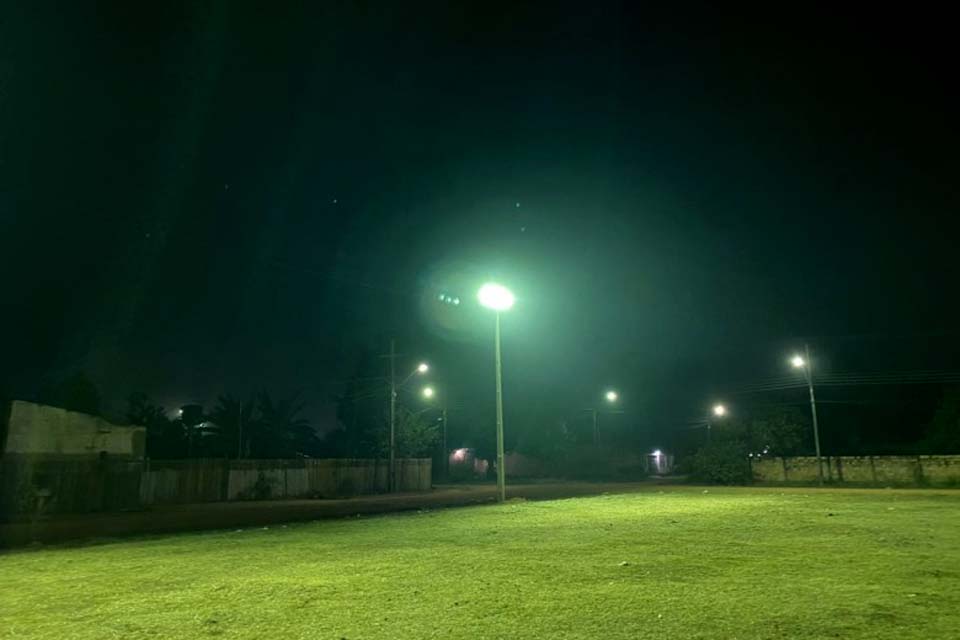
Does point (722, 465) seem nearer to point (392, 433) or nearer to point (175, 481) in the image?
point (392, 433)

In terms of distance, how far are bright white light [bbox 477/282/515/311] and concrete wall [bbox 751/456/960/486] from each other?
28951mm

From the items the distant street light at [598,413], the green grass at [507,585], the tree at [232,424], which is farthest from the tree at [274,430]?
the green grass at [507,585]

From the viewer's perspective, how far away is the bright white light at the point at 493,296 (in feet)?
90.3

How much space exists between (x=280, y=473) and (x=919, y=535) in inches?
1234

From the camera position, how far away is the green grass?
20.7 ft

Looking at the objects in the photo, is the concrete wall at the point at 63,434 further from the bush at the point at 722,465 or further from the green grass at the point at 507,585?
the bush at the point at 722,465

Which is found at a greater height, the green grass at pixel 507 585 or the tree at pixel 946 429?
the tree at pixel 946 429

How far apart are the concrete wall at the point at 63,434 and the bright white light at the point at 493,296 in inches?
586

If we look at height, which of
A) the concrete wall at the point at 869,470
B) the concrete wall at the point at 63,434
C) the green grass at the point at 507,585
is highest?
the concrete wall at the point at 63,434

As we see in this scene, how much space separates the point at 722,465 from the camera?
4803cm

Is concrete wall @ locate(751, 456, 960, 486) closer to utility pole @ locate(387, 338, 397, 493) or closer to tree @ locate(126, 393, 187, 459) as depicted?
utility pole @ locate(387, 338, 397, 493)

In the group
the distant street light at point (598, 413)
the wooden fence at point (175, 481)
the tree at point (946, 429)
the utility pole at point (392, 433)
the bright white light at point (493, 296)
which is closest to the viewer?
the wooden fence at point (175, 481)

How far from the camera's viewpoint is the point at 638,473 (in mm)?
69312

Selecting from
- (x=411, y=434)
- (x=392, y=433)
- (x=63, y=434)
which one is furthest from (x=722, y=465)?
(x=63, y=434)
